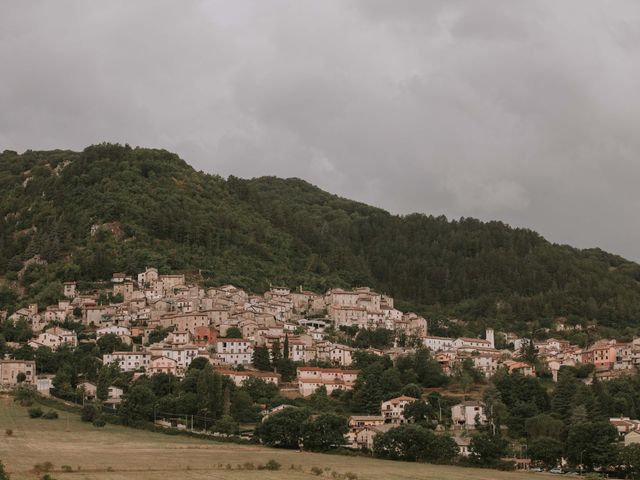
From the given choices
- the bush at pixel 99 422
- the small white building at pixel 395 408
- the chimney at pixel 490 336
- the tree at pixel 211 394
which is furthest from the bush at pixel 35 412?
the chimney at pixel 490 336

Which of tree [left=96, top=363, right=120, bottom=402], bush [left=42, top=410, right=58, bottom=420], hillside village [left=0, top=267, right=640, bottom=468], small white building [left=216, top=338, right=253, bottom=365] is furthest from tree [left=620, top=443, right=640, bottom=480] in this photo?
small white building [left=216, top=338, right=253, bottom=365]

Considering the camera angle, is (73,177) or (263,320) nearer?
(263,320)

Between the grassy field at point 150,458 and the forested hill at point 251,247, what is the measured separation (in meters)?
43.1

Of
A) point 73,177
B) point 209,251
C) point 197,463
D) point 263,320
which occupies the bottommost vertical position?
point 197,463

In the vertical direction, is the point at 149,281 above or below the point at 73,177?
below

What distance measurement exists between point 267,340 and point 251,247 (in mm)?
32400

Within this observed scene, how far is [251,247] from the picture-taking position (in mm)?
131500

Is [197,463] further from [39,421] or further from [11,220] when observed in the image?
[11,220]

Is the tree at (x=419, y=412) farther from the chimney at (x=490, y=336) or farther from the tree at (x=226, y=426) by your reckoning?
the chimney at (x=490, y=336)

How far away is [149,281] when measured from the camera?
113 m

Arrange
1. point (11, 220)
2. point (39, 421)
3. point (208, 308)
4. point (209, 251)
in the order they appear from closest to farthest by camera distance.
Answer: point (39, 421)
point (208, 308)
point (209, 251)
point (11, 220)

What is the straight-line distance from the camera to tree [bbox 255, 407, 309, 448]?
6900 cm

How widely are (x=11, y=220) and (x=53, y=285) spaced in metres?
31.7

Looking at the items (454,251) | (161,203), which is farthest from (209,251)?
(454,251)
